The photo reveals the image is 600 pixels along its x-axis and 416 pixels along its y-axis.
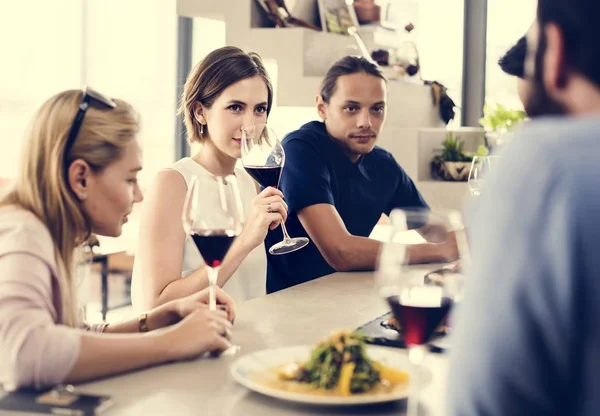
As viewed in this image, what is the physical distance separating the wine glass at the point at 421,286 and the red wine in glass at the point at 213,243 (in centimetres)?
44

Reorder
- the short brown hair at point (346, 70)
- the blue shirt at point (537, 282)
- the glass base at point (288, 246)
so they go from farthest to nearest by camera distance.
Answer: the short brown hair at point (346, 70) < the glass base at point (288, 246) < the blue shirt at point (537, 282)

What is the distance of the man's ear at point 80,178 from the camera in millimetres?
1507

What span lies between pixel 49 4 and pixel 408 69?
7.59 feet

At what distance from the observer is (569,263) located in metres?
0.56

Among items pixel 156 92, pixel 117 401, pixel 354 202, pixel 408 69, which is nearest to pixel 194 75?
pixel 354 202

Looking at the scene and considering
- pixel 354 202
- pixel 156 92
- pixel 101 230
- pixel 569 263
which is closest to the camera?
pixel 569 263

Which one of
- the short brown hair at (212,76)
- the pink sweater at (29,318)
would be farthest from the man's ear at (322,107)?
the pink sweater at (29,318)

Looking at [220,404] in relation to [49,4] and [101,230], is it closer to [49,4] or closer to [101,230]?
[101,230]

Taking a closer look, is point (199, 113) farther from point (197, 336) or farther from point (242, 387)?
point (242, 387)

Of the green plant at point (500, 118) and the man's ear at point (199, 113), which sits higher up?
the green plant at point (500, 118)

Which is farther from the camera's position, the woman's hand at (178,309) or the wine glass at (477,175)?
the wine glass at (477,175)

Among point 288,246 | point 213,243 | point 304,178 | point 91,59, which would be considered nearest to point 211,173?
point 288,246

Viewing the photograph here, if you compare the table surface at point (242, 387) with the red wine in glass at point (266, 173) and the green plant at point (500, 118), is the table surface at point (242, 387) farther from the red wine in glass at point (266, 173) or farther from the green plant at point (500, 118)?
the green plant at point (500, 118)

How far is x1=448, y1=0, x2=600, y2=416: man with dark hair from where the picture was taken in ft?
1.84
